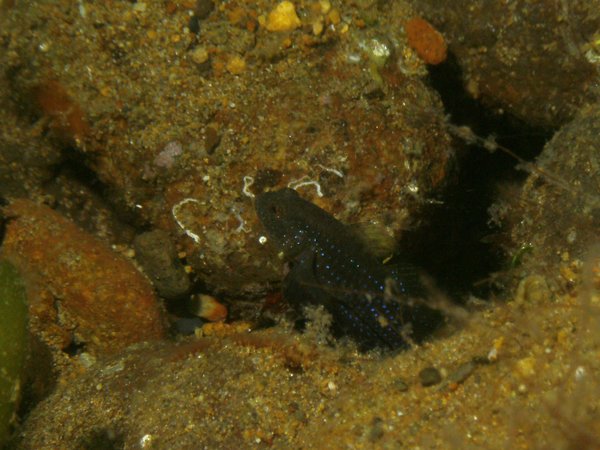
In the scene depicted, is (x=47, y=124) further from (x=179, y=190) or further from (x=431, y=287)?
(x=431, y=287)

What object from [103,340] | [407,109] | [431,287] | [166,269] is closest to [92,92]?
Answer: [166,269]

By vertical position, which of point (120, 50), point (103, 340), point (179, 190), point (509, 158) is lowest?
point (103, 340)

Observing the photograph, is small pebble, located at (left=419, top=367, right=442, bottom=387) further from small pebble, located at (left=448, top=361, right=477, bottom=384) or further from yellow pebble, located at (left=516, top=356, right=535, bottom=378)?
yellow pebble, located at (left=516, top=356, right=535, bottom=378)

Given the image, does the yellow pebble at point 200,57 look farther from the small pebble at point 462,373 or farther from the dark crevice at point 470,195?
the small pebble at point 462,373

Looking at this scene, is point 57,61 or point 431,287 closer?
point 431,287

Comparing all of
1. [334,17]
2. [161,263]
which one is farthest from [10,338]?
[334,17]

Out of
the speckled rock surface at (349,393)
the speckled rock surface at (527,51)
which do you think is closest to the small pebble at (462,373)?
the speckled rock surface at (349,393)

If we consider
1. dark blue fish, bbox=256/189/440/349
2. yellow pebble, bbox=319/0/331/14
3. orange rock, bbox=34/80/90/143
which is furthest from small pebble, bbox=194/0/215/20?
dark blue fish, bbox=256/189/440/349
